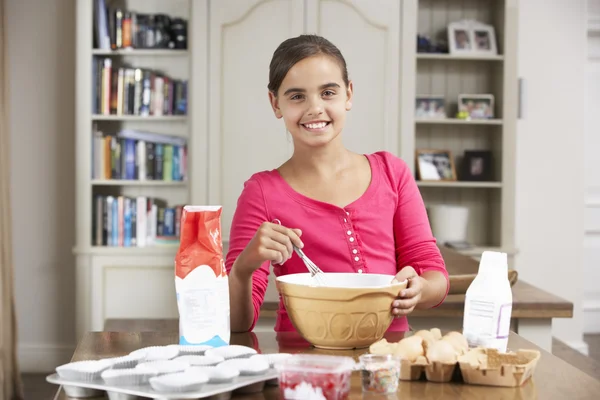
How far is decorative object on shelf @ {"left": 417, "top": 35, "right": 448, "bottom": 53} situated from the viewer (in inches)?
168

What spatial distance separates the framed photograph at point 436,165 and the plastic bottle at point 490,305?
10.5 ft

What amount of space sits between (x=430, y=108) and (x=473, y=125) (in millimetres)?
309

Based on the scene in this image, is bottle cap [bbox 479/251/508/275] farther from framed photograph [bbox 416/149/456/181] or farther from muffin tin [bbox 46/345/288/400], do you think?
framed photograph [bbox 416/149/456/181]

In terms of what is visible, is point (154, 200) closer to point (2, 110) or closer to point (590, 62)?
point (2, 110)

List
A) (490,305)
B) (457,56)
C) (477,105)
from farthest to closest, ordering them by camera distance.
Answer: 1. (477,105)
2. (457,56)
3. (490,305)

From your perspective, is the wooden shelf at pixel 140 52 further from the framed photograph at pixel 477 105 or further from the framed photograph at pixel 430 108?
the framed photograph at pixel 477 105

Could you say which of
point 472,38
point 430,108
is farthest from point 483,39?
point 430,108

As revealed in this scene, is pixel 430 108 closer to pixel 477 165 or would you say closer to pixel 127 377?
pixel 477 165

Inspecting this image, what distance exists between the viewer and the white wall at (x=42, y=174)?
14.1 feet

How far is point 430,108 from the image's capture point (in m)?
4.35

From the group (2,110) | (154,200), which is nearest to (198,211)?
(2,110)

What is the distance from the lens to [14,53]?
4.31 meters

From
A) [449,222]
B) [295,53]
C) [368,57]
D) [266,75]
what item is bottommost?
[449,222]

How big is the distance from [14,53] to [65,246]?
3.49 feet
